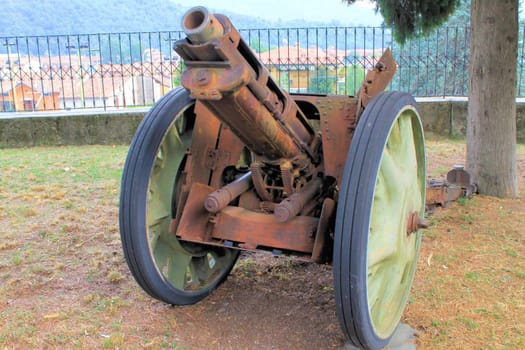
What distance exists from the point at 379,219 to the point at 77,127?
827cm

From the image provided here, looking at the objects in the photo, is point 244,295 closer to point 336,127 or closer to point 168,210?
point 168,210

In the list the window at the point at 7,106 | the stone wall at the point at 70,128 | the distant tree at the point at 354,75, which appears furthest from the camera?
the window at the point at 7,106

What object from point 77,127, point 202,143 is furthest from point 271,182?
point 77,127

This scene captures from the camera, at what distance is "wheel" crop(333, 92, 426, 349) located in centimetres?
248

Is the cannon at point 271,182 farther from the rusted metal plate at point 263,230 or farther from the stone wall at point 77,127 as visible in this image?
the stone wall at point 77,127

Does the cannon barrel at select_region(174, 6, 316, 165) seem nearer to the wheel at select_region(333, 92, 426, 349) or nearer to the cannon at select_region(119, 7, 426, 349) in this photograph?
the cannon at select_region(119, 7, 426, 349)

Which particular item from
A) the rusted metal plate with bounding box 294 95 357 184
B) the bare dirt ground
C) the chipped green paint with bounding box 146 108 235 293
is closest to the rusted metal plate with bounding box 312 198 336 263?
the rusted metal plate with bounding box 294 95 357 184

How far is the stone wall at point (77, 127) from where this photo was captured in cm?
984

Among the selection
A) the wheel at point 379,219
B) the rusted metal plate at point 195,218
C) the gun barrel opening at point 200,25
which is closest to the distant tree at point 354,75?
the wheel at point 379,219

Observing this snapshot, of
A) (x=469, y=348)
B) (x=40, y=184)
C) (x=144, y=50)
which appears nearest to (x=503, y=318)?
(x=469, y=348)

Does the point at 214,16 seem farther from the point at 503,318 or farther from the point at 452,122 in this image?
the point at 452,122

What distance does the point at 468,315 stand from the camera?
3.45 metres

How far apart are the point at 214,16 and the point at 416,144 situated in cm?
158

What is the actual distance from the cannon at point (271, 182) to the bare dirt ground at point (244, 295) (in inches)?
11.6
